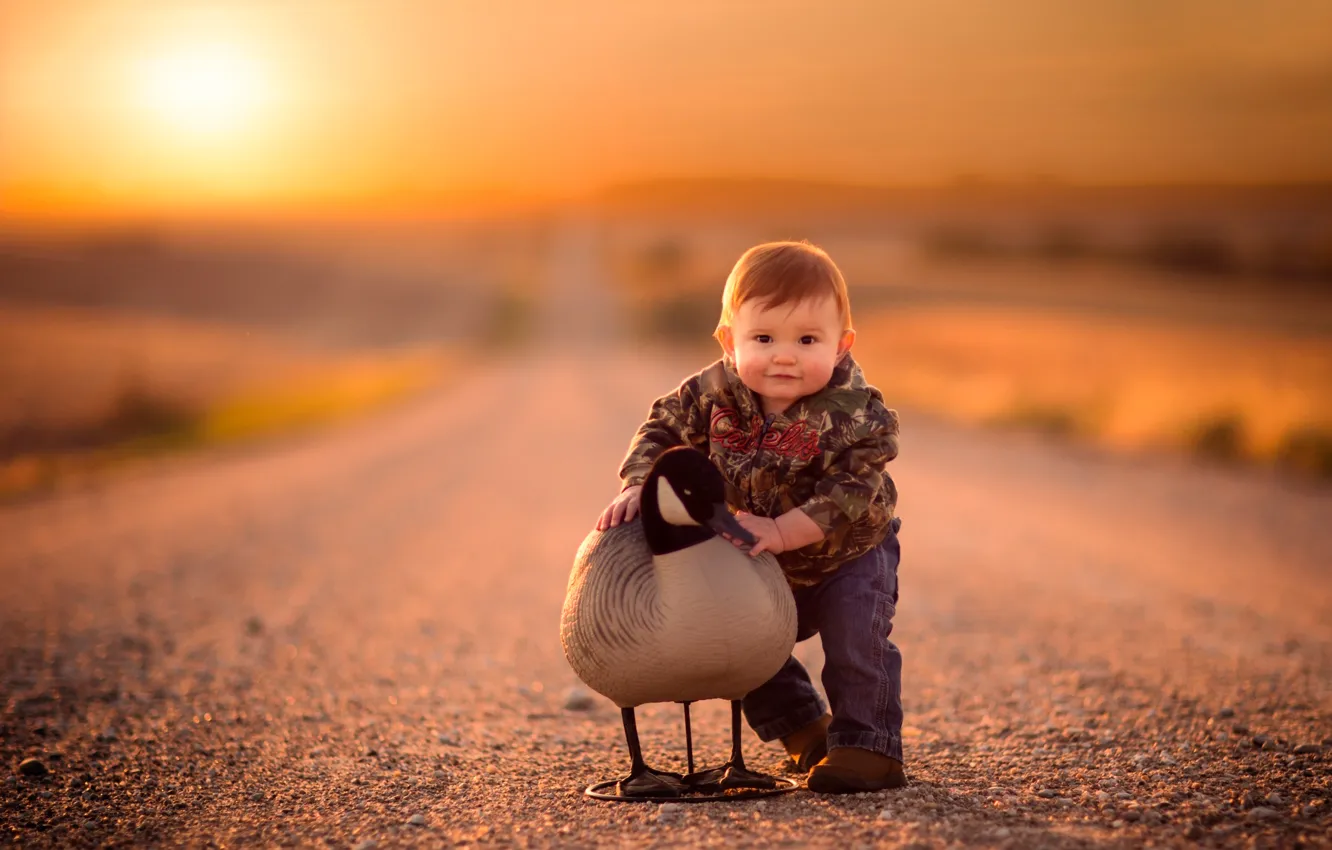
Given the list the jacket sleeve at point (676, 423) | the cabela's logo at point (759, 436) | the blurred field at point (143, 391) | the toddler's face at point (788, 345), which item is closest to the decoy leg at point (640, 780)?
the jacket sleeve at point (676, 423)

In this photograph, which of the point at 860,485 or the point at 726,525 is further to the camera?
the point at 860,485

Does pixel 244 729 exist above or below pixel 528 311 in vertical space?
below

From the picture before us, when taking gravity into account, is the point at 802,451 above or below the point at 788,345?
below

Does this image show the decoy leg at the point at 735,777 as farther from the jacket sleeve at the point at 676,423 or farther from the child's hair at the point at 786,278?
the child's hair at the point at 786,278

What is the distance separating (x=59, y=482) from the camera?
1480cm

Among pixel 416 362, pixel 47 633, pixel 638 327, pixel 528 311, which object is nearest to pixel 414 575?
pixel 47 633

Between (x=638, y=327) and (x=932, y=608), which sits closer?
(x=932, y=608)

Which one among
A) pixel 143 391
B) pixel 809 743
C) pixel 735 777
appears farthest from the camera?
pixel 143 391

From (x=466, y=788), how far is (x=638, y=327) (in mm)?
53797

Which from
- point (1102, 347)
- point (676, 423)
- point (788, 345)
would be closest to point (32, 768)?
point (676, 423)

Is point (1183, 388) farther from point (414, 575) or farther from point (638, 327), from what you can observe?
point (638, 327)

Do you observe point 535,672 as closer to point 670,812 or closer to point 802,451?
point 670,812

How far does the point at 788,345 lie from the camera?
3.81 meters

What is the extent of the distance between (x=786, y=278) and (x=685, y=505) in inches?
35.4
